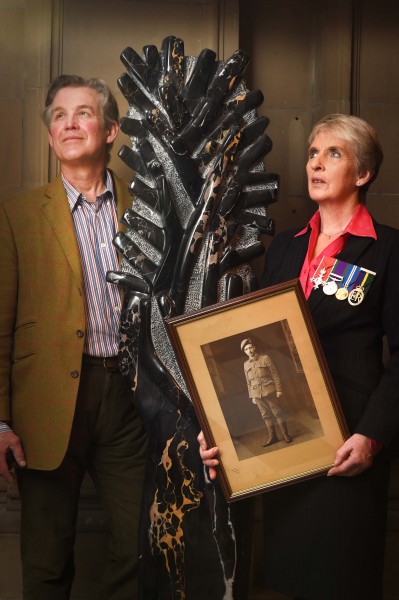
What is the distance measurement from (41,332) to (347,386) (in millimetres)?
1002

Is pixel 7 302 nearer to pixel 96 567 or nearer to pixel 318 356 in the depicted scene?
pixel 318 356

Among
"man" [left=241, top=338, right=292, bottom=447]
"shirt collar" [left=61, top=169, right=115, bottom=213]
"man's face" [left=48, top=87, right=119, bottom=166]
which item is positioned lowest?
"man" [left=241, top=338, right=292, bottom=447]

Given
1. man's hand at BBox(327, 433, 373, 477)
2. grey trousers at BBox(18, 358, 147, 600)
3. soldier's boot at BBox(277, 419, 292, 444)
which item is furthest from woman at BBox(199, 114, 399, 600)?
grey trousers at BBox(18, 358, 147, 600)

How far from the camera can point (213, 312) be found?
84.5 inches

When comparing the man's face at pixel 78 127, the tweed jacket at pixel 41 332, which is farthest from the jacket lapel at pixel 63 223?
the man's face at pixel 78 127

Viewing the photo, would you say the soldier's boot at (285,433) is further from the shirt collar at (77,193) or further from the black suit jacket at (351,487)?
the shirt collar at (77,193)

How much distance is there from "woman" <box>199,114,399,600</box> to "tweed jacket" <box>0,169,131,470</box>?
0.64m

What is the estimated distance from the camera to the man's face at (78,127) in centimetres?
270

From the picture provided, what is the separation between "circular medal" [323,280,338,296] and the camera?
7.09 feet

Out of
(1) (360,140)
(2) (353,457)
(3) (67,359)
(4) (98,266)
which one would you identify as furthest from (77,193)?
(2) (353,457)

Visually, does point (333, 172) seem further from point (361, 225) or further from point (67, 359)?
point (67, 359)

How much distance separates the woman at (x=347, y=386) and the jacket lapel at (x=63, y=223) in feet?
2.45

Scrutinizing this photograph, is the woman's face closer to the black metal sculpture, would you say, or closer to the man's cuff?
the black metal sculpture

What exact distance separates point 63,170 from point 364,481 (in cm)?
142
